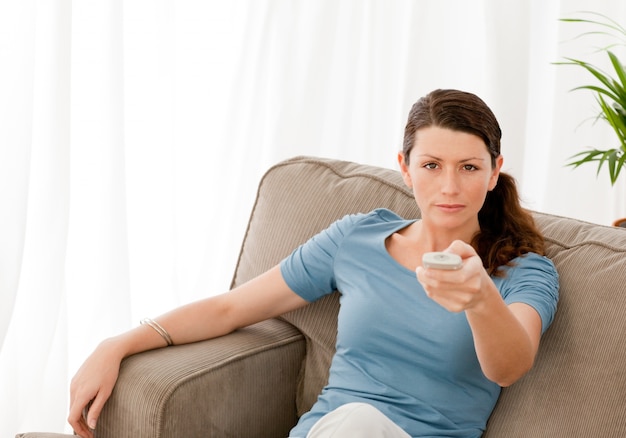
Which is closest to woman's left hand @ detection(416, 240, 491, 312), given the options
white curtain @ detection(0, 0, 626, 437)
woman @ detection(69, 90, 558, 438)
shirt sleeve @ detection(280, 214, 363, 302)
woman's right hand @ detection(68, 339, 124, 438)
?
woman @ detection(69, 90, 558, 438)

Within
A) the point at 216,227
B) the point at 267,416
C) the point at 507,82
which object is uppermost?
the point at 507,82

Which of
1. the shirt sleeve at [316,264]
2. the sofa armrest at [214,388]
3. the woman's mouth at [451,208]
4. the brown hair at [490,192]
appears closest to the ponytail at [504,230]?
the brown hair at [490,192]

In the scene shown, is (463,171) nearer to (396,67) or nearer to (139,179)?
(139,179)

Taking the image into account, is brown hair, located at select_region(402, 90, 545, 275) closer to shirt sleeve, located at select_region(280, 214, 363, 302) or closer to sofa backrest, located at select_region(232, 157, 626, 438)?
sofa backrest, located at select_region(232, 157, 626, 438)

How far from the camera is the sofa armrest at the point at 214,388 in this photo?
1.65m

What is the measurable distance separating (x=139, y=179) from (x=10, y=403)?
0.71 m

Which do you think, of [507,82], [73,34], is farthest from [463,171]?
[507,82]

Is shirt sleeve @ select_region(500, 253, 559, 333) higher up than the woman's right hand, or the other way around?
shirt sleeve @ select_region(500, 253, 559, 333)

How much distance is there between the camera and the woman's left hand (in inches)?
49.8

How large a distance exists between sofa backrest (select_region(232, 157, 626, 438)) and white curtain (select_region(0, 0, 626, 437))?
631mm

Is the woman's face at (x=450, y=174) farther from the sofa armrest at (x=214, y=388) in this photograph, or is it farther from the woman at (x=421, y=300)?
the sofa armrest at (x=214, y=388)

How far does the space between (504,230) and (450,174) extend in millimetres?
194

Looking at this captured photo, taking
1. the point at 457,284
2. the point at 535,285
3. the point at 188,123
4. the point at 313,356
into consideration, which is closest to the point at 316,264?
the point at 313,356

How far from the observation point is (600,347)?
1.56 m
